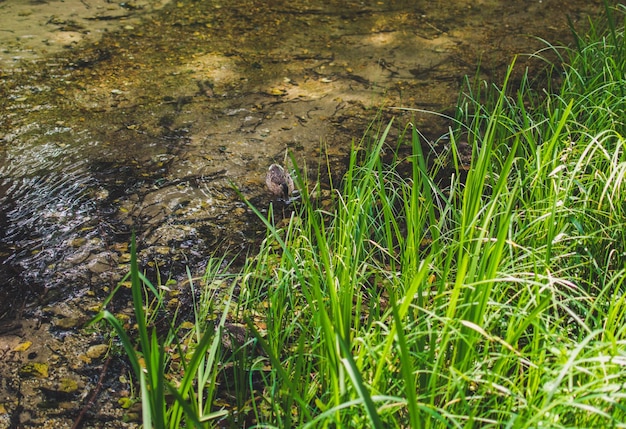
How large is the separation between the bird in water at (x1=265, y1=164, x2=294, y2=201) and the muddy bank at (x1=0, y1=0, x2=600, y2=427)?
68 millimetres

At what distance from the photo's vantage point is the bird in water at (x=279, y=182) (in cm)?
283

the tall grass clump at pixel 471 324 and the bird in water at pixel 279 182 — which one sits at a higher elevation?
the tall grass clump at pixel 471 324

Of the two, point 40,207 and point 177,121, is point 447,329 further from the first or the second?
point 177,121

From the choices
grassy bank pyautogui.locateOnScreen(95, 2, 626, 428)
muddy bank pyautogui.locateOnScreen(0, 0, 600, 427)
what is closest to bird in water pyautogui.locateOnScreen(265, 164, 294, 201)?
muddy bank pyautogui.locateOnScreen(0, 0, 600, 427)

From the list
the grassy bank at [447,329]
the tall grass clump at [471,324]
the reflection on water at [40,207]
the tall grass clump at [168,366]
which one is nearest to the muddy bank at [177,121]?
the reflection on water at [40,207]

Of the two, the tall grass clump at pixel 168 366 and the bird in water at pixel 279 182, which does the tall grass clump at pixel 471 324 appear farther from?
the bird in water at pixel 279 182

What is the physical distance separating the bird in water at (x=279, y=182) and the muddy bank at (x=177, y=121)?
68 mm

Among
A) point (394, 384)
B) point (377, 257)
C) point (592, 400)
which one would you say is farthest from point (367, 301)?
point (592, 400)

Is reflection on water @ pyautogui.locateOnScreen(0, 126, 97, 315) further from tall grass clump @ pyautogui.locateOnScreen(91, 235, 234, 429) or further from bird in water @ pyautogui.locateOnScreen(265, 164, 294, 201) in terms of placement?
bird in water @ pyautogui.locateOnScreen(265, 164, 294, 201)

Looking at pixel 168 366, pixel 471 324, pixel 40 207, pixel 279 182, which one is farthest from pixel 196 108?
pixel 471 324

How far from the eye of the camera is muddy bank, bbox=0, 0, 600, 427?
7.54ft

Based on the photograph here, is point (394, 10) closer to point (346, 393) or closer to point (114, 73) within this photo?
point (114, 73)

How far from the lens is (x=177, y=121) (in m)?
3.37

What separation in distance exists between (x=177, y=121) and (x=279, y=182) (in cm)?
87
